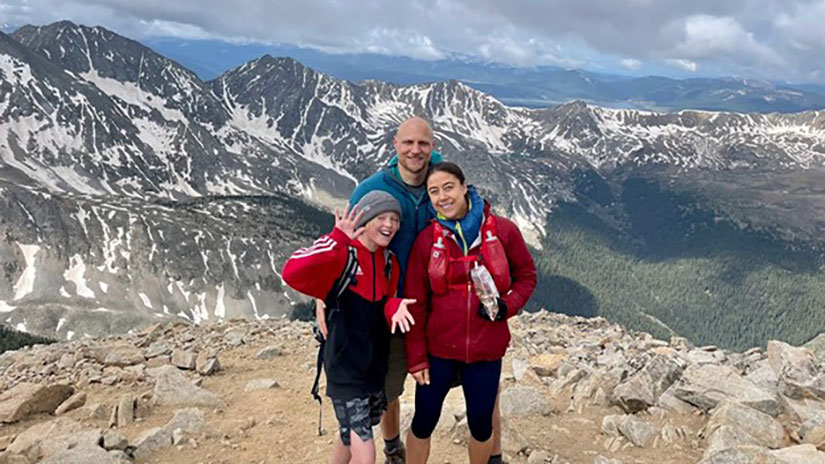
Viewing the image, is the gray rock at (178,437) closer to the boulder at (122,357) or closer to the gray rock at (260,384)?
the gray rock at (260,384)

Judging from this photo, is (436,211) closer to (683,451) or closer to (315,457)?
(315,457)

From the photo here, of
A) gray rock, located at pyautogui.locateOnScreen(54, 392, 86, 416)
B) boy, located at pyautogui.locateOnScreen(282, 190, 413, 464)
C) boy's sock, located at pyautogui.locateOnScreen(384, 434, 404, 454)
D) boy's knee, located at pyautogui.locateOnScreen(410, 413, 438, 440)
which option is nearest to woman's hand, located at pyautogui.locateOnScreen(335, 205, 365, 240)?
boy, located at pyautogui.locateOnScreen(282, 190, 413, 464)

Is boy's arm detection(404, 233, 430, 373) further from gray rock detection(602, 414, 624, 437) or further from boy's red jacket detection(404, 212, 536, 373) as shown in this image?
gray rock detection(602, 414, 624, 437)

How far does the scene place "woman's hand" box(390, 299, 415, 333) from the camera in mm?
7254

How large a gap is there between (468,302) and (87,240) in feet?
667

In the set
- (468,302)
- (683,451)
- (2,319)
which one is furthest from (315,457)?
(2,319)

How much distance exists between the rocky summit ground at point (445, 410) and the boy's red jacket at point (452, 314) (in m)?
4.15

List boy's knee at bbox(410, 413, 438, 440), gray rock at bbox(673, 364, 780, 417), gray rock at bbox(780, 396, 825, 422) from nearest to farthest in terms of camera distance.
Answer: boy's knee at bbox(410, 413, 438, 440), gray rock at bbox(780, 396, 825, 422), gray rock at bbox(673, 364, 780, 417)

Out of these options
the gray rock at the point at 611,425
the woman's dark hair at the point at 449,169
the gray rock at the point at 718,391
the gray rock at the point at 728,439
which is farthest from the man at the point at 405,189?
the gray rock at the point at 718,391

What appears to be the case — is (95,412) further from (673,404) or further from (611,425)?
(673,404)

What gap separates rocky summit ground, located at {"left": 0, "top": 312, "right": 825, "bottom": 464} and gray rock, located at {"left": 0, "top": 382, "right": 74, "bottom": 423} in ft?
0.11

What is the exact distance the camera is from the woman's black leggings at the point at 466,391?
7816 millimetres

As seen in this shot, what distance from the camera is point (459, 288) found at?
7.51 metres

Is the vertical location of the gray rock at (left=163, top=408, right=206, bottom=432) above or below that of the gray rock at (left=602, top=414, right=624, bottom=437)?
below
